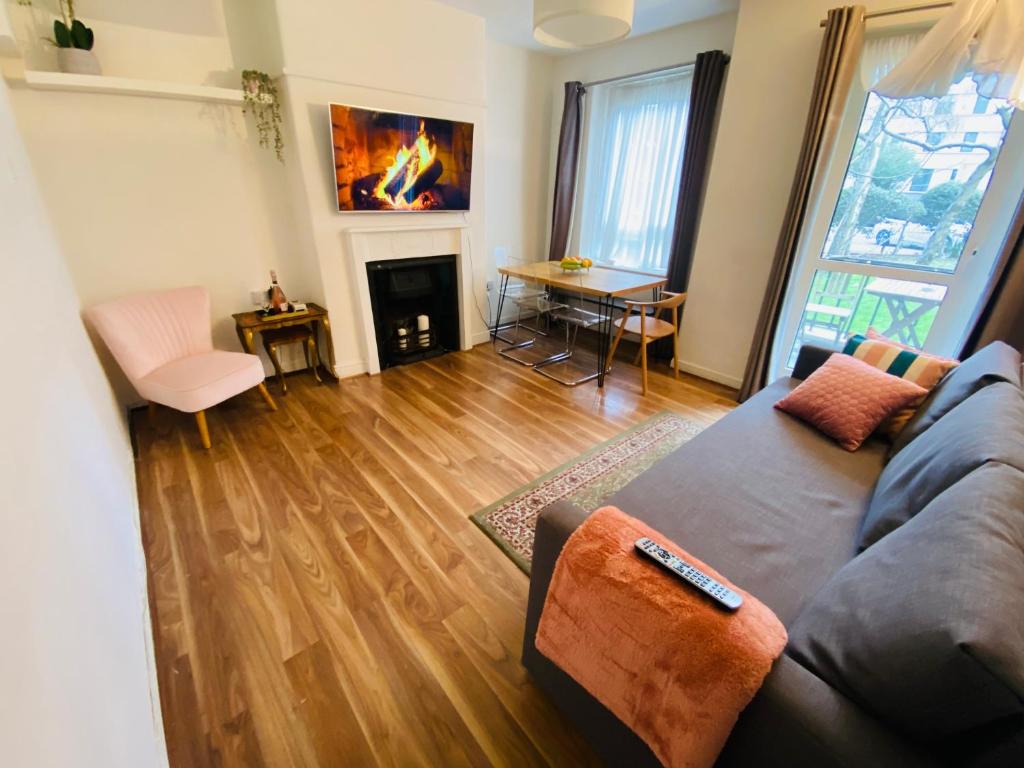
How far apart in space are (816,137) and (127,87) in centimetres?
378

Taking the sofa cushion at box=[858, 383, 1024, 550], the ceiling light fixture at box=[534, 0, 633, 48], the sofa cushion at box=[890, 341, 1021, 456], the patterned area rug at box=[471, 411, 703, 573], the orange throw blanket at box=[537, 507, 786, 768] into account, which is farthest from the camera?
the patterned area rug at box=[471, 411, 703, 573]

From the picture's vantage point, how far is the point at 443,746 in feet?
3.82

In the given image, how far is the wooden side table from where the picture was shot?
9.30 ft

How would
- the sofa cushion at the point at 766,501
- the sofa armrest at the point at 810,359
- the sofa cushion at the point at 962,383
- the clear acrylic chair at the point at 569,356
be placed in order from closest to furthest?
the sofa cushion at the point at 766,501 < the sofa cushion at the point at 962,383 < the sofa armrest at the point at 810,359 < the clear acrylic chair at the point at 569,356

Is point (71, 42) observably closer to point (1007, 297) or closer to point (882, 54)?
point (882, 54)

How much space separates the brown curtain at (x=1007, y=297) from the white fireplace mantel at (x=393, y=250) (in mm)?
3232

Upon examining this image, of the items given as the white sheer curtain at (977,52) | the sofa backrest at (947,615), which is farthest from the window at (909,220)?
the sofa backrest at (947,615)

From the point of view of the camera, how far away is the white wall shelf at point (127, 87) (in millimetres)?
2041

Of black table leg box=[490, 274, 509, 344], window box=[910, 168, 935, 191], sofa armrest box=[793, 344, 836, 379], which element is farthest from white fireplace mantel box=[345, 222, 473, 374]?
window box=[910, 168, 935, 191]

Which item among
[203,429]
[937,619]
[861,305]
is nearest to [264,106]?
[203,429]

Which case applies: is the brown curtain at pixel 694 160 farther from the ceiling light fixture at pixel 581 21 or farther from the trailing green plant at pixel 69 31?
the trailing green plant at pixel 69 31

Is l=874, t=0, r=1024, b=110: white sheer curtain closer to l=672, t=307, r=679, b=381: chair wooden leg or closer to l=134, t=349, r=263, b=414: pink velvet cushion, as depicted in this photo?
l=672, t=307, r=679, b=381: chair wooden leg

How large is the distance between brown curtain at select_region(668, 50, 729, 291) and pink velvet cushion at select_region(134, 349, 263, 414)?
3.25 meters

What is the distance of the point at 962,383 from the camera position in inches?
59.9
